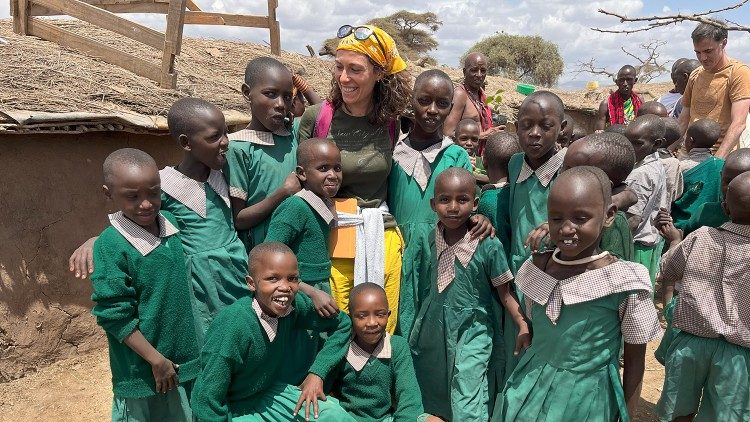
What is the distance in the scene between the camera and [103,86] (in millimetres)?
4508

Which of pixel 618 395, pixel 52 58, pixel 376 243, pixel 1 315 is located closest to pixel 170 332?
pixel 376 243

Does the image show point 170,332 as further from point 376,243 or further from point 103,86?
point 103,86

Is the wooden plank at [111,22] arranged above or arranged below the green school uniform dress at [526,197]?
below

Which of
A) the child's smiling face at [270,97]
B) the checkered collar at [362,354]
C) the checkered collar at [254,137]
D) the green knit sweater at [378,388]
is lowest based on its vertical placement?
the green knit sweater at [378,388]

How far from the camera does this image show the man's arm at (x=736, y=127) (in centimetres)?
468

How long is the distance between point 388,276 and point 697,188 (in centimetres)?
219

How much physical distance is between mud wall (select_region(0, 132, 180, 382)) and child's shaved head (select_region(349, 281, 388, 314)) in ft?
7.43

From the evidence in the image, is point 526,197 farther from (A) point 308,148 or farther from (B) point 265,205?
(B) point 265,205

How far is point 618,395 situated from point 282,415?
4.06ft

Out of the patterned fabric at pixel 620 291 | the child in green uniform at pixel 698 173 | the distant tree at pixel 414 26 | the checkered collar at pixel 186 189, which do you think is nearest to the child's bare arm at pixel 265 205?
the checkered collar at pixel 186 189

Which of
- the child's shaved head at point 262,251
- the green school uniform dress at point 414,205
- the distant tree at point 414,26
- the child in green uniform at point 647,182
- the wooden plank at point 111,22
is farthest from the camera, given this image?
the distant tree at point 414,26

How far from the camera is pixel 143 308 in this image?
7.94 feet

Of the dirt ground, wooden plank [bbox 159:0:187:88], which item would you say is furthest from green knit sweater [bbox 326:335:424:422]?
wooden plank [bbox 159:0:187:88]

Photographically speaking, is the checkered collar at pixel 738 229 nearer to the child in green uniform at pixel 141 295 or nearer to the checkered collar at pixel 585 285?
the checkered collar at pixel 585 285
